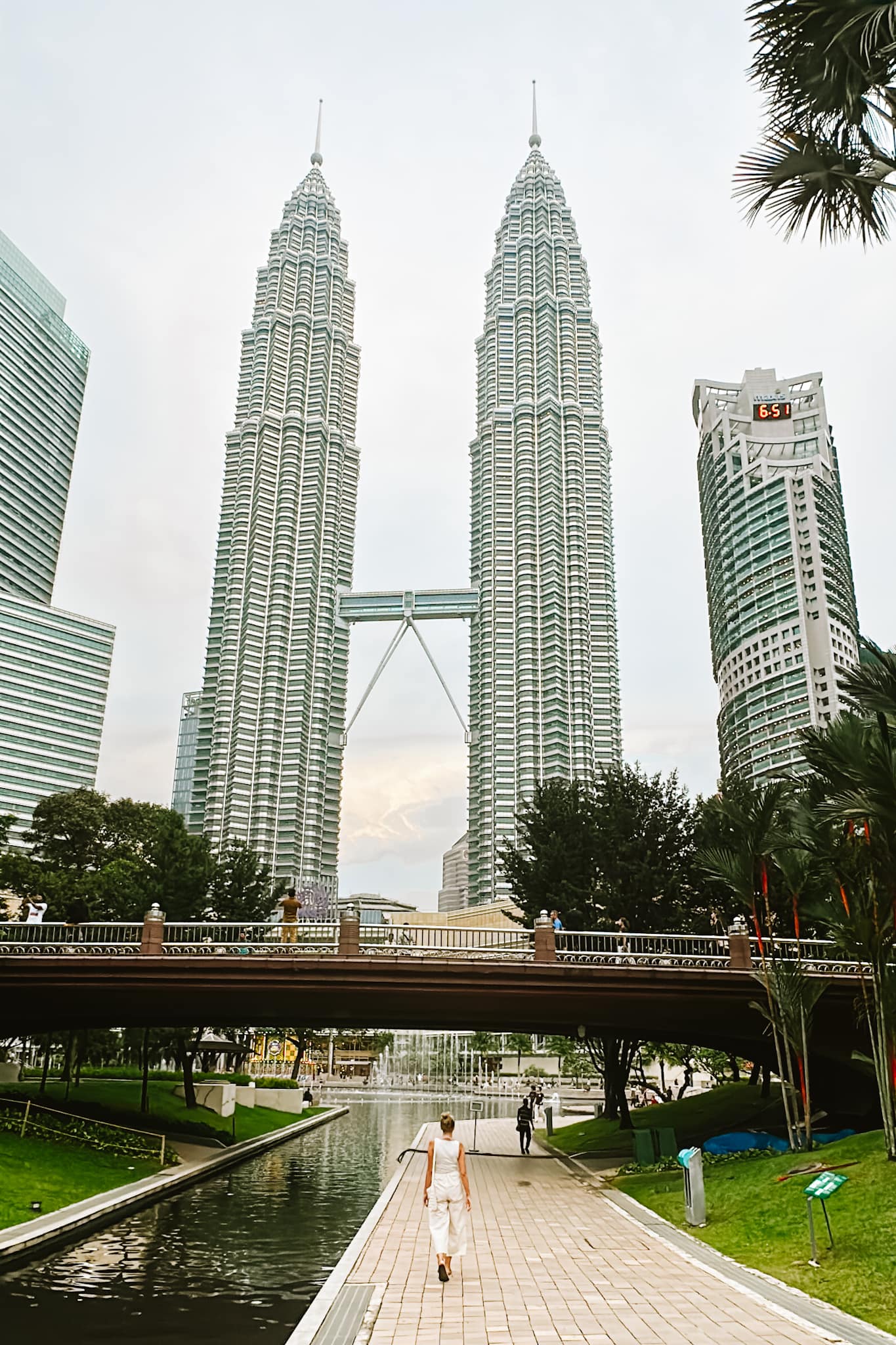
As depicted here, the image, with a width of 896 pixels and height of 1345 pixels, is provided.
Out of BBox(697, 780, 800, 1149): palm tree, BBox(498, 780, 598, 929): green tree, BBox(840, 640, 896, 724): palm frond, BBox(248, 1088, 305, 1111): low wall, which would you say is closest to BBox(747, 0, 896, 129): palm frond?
BBox(840, 640, 896, 724): palm frond

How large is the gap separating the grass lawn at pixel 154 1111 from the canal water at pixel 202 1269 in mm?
7749

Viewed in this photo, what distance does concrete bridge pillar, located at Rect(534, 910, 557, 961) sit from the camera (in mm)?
26000

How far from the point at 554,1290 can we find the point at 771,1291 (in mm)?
2573

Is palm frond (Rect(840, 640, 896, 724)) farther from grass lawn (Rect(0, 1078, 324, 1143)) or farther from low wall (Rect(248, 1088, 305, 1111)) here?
low wall (Rect(248, 1088, 305, 1111))

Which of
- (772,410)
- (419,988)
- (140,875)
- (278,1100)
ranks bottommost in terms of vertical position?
(278,1100)

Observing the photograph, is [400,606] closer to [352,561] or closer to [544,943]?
[352,561]

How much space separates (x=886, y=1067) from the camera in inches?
706

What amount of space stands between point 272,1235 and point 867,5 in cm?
2122

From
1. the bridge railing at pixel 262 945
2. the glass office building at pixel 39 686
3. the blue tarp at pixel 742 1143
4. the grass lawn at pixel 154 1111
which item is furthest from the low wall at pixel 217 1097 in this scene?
the glass office building at pixel 39 686

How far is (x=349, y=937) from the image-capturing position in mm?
26453

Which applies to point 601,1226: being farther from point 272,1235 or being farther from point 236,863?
point 236,863

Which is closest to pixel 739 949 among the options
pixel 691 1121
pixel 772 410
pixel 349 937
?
pixel 349 937

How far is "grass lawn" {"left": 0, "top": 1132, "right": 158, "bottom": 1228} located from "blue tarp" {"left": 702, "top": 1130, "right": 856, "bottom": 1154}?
15.0 metres

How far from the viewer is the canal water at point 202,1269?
11523 millimetres
